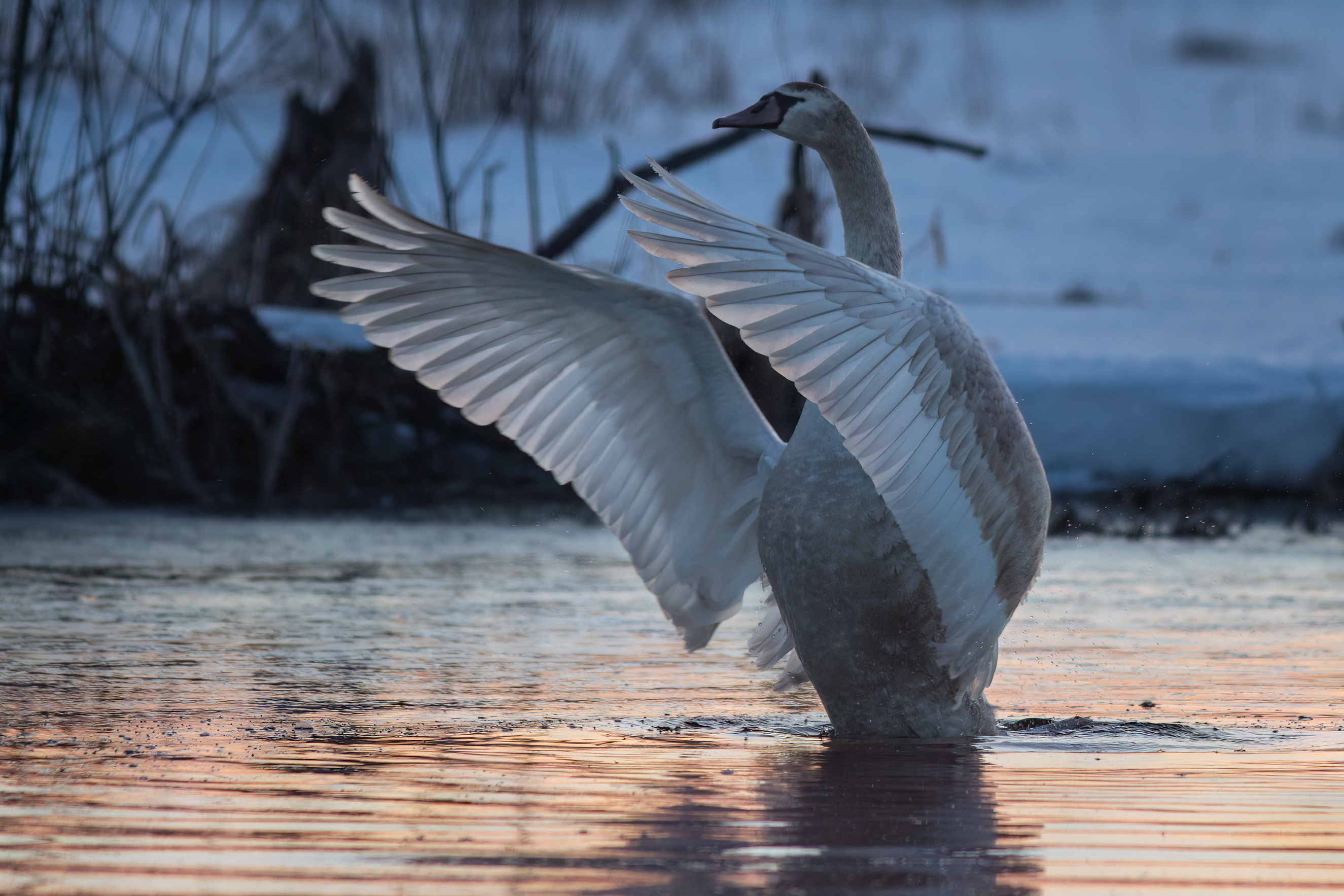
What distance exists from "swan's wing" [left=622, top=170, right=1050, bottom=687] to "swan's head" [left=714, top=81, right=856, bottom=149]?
798mm

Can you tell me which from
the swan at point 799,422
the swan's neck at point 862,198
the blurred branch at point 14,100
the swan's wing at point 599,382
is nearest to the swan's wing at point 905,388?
the swan at point 799,422

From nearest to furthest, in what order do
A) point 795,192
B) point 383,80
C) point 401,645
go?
1. point 401,645
2. point 795,192
3. point 383,80

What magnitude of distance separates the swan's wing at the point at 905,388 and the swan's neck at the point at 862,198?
1.88ft

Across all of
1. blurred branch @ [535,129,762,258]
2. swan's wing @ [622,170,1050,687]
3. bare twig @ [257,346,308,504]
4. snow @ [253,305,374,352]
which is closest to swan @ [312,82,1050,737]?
swan's wing @ [622,170,1050,687]

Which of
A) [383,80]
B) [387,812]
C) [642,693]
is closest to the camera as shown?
[387,812]

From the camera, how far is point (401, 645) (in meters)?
5.25

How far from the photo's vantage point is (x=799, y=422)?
412 cm

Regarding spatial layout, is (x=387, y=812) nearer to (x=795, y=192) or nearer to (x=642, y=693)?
(x=642, y=693)

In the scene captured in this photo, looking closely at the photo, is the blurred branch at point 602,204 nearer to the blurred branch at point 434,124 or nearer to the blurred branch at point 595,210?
the blurred branch at point 595,210

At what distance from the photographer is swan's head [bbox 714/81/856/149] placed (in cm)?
443

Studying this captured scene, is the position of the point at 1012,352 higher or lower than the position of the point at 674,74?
lower

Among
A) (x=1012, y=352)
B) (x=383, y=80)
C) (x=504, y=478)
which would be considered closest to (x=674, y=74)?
(x=383, y=80)

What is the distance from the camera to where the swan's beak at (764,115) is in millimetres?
4453

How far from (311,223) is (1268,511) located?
5.32m
